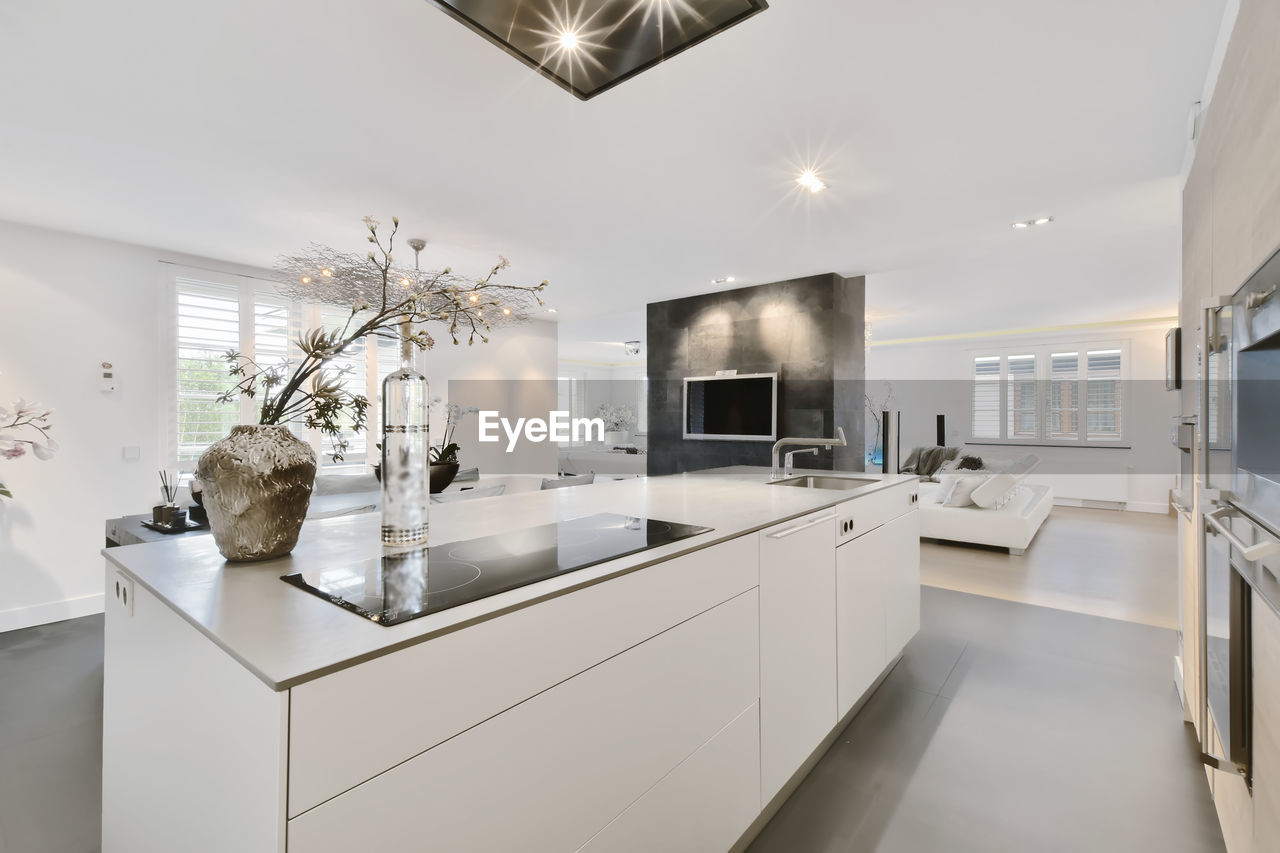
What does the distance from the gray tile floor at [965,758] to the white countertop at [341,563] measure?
886mm

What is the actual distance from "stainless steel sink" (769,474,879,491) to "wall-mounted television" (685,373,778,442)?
2.28 meters

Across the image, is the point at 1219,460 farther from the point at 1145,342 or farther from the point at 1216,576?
the point at 1145,342

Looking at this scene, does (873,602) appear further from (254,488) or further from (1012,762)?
(254,488)

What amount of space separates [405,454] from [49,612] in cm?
406

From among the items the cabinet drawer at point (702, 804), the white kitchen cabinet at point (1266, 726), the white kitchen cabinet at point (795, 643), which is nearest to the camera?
the white kitchen cabinet at point (1266, 726)

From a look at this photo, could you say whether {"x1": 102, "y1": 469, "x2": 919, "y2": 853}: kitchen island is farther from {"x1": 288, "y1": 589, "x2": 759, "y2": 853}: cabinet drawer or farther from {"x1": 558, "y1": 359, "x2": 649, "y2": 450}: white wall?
{"x1": 558, "y1": 359, "x2": 649, "y2": 450}: white wall

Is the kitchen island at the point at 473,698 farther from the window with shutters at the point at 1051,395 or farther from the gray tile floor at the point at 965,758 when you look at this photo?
the window with shutters at the point at 1051,395

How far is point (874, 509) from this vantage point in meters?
2.20

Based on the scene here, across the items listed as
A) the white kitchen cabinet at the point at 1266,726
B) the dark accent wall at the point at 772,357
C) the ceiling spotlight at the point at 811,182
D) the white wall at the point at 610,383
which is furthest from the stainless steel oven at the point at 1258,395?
the white wall at the point at 610,383

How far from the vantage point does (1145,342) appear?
6.95 metres

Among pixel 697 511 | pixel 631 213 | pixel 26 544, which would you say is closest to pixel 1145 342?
pixel 631 213

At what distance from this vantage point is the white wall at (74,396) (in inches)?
132

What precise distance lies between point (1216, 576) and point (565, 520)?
5.35 feet

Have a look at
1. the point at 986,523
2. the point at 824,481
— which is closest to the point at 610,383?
the point at 986,523
